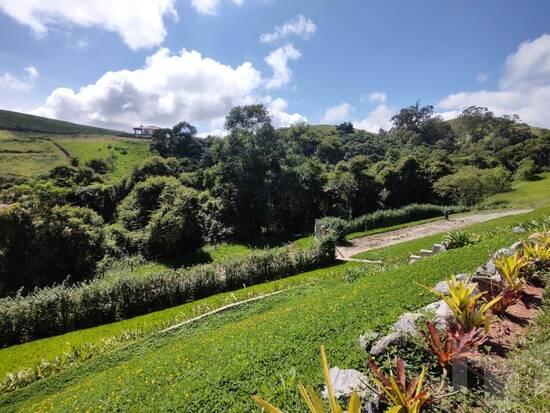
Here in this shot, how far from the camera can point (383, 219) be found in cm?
3262

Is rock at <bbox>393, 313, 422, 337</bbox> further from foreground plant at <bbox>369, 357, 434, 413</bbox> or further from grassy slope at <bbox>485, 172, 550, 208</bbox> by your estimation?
grassy slope at <bbox>485, 172, 550, 208</bbox>

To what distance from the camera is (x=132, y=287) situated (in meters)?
15.7

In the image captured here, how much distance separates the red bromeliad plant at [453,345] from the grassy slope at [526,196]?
36.4 m

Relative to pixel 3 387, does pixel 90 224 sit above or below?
above

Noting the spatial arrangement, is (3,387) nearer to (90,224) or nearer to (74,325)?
(74,325)

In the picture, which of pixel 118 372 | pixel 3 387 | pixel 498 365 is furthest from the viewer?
pixel 3 387

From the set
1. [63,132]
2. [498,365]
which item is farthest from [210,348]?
[63,132]

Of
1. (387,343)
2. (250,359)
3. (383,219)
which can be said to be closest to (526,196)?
(383,219)

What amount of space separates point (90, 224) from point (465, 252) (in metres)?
26.3

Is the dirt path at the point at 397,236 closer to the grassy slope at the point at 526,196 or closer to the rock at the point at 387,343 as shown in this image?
the grassy slope at the point at 526,196

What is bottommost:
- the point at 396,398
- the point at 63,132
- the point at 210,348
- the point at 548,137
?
the point at 210,348

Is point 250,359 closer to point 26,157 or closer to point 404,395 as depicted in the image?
point 404,395

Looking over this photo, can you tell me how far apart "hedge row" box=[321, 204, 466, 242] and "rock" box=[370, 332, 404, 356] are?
2124 centimetres

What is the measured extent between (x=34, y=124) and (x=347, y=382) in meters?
104
